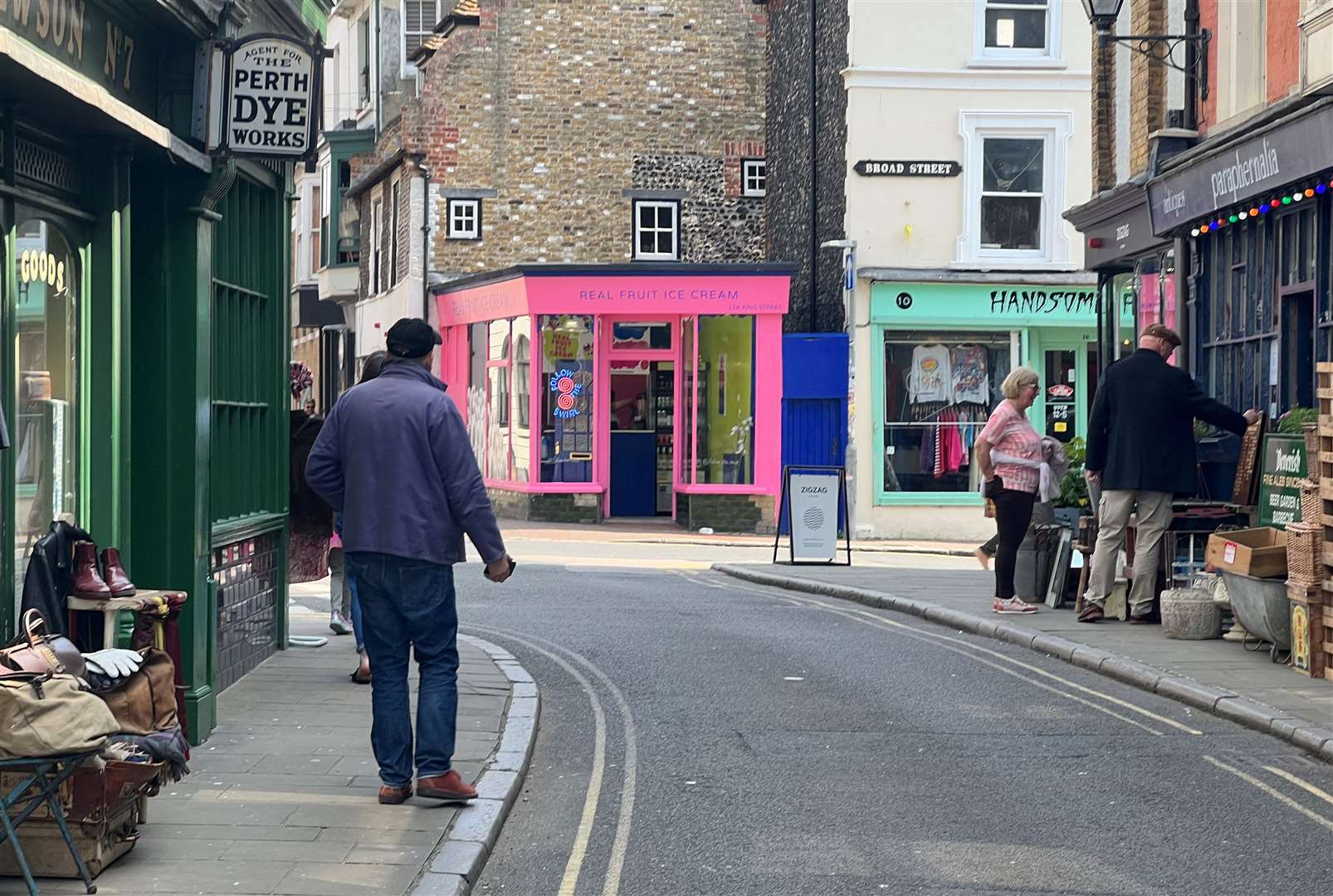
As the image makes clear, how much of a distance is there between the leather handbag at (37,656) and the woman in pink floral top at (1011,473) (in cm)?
926

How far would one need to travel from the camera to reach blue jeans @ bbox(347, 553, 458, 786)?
7.22 meters

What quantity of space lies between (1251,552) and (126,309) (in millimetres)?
6988

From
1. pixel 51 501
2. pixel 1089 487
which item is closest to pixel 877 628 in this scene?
pixel 1089 487

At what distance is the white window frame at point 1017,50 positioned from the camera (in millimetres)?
26547

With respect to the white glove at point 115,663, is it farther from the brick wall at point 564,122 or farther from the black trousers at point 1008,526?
the brick wall at point 564,122

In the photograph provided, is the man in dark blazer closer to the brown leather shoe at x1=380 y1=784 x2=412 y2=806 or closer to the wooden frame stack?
the wooden frame stack

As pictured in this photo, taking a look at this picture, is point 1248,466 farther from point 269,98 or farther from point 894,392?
point 894,392

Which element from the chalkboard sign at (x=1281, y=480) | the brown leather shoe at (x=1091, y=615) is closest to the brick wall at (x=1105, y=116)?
the brown leather shoe at (x=1091, y=615)

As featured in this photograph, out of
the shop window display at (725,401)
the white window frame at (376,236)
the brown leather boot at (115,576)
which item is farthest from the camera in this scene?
the white window frame at (376,236)

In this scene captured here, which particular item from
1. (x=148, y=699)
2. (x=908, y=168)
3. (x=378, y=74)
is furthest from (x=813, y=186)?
(x=148, y=699)

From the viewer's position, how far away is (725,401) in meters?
27.5

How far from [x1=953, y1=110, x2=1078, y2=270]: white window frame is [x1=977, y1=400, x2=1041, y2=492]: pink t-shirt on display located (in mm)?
12438

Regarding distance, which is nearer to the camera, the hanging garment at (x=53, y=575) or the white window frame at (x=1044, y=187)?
the hanging garment at (x=53, y=575)

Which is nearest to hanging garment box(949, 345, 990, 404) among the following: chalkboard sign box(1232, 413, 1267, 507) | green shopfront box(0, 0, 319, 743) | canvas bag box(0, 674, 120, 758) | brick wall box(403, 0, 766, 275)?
brick wall box(403, 0, 766, 275)
